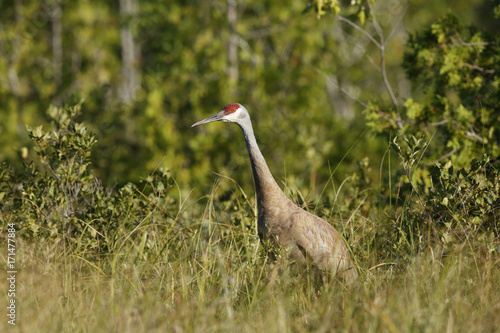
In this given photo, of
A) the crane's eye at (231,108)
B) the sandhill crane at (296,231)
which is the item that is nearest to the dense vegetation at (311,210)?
the sandhill crane at (296,231)

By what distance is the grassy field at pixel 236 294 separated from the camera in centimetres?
331

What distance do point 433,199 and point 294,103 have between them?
8.14m

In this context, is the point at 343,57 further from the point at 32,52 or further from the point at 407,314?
the point at 407,314

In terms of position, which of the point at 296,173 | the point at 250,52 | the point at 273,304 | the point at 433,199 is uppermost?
the point at 250,52

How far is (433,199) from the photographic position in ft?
15.5


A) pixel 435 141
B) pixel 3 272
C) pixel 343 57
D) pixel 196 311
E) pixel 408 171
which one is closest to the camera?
pixel 196 311

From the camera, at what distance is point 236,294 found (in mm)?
3926

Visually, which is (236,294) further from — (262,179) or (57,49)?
(57,49)

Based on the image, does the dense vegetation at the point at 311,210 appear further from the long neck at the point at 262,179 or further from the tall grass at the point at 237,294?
the long neck at the point at 262,179

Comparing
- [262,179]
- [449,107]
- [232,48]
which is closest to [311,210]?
[262,179]

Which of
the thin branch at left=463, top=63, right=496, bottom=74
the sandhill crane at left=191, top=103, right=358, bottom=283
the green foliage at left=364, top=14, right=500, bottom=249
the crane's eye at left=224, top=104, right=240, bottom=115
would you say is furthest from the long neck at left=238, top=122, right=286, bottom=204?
the thin branch at left=463, top=63, right=496, bottom=74

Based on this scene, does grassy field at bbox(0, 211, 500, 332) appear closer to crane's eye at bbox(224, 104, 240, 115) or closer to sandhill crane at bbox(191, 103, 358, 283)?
sandhill crane at bbox(191, 103, 358, 283)

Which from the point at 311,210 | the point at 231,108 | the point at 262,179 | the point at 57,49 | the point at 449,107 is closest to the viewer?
the point at 262,179

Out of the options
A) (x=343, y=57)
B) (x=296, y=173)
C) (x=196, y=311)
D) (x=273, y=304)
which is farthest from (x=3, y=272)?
(x=343, y=57)
